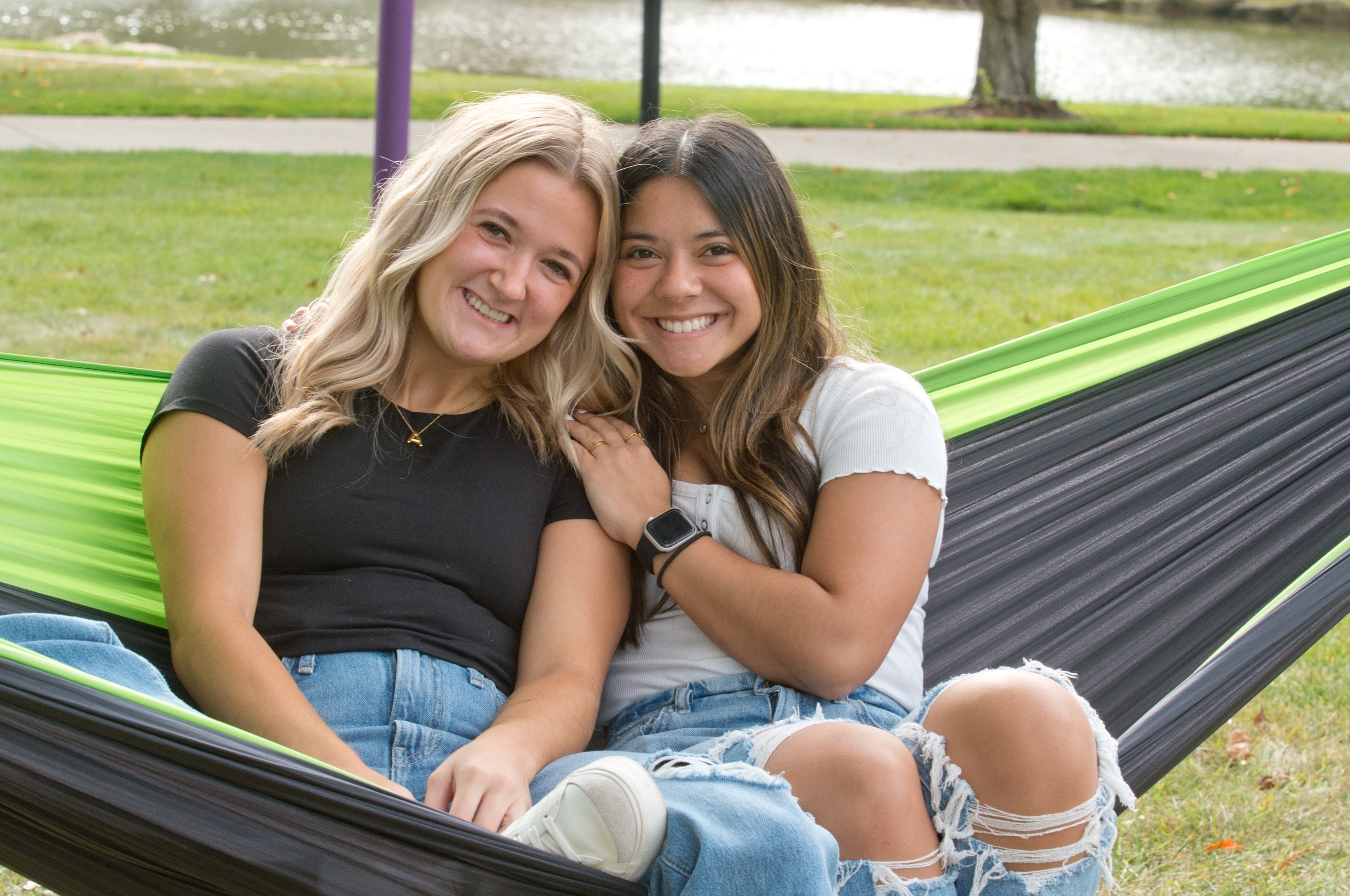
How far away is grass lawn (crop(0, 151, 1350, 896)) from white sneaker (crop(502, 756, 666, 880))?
105 cm

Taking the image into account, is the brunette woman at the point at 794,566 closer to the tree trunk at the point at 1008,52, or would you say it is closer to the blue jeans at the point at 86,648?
the blue jeans at the point at 86,648

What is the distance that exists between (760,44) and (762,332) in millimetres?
16508

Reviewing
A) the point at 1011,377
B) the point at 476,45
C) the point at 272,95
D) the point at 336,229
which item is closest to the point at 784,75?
the point at 476,45

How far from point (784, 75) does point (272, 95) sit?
681cm

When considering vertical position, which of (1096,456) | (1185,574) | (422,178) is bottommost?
(1185,574)

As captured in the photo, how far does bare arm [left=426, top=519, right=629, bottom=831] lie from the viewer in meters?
1.45

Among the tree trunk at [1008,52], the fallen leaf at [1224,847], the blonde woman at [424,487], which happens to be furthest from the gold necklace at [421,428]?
the tree trunk at [1008,52]

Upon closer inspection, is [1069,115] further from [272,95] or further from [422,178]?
Answer: [422,178]

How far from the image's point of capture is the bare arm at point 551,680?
145 centimetres

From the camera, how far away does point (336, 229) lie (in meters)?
6.11

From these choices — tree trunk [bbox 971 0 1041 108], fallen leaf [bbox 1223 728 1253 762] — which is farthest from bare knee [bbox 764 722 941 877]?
tree trunk [bbox 971 0 1041 108]

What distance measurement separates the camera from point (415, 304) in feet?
5.98

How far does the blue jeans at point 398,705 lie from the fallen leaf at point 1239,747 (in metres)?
1.54

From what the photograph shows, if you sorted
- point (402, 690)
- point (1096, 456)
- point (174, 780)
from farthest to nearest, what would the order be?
point (1096, 456) → point (402, 690) → point (174, 780)
